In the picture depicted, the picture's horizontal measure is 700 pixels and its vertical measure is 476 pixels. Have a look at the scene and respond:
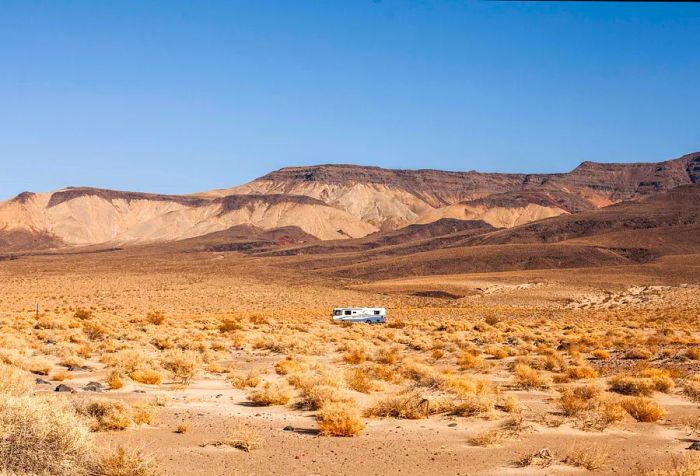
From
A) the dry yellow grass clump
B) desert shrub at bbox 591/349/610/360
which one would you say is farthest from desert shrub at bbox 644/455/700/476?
desert shrub at bbox 591/349/610/360

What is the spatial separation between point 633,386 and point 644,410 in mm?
3166

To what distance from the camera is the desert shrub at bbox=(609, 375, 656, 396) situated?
16953mm

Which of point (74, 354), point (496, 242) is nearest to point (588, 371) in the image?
point (74, 354)

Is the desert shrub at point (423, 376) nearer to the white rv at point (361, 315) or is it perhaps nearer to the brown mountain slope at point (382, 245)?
the white rv at point (361, 315)

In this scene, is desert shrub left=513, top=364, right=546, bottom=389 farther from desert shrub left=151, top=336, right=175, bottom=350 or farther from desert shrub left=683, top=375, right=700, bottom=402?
desert shrub left=151, top=336, right=175, bottom=350

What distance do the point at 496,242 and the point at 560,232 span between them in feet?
47.9

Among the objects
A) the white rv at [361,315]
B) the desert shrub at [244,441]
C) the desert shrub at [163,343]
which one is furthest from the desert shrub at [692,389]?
the white rv at [361,315]

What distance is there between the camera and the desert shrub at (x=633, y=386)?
667 inches

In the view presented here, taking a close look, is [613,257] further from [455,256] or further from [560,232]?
[560,232]

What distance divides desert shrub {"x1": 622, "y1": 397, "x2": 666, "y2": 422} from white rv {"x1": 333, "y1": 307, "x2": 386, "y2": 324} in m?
31.9

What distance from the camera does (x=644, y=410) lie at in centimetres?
1423

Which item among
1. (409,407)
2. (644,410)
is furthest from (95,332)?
(644,410)

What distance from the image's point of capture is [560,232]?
158125 millimetres

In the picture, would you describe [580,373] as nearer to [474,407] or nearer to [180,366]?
[474,407]
